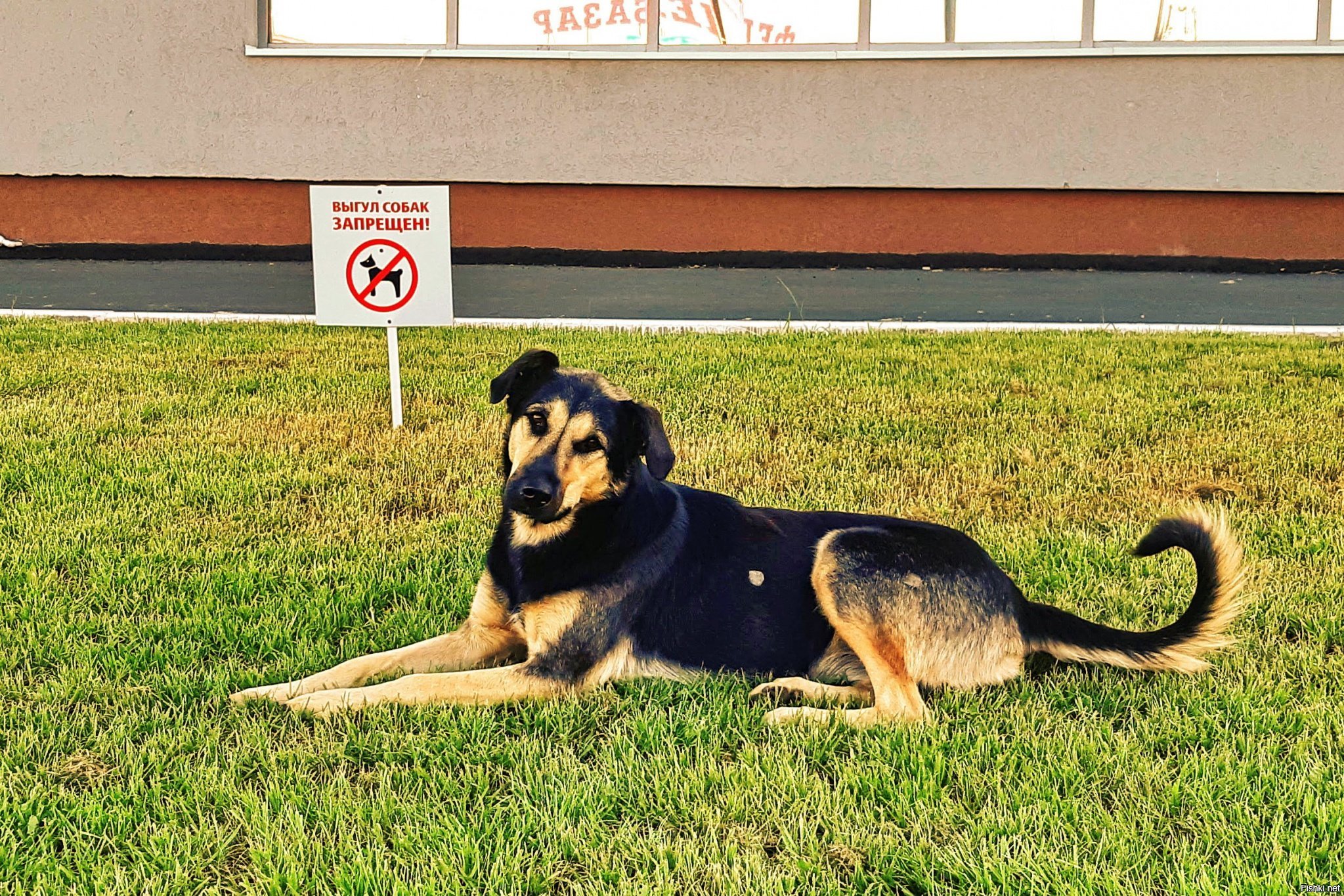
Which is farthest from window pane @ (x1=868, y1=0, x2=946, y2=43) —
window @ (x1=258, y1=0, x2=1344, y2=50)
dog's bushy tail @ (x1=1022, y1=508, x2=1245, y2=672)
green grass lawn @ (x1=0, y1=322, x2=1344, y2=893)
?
dog's bushy tail @ (x1=1022, y1=508, x2=1245, y2=672)

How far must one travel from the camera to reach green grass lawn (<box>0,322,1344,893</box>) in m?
2.57

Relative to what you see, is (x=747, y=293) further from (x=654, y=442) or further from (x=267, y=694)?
(x=267, y=694)

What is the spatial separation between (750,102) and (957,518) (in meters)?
8.26

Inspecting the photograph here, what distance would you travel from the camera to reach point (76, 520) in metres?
4.80

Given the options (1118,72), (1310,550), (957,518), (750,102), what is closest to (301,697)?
(957,518)

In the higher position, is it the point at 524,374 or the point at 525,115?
the point at 525,115

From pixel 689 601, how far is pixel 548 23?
10456 mm

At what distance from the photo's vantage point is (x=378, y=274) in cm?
619

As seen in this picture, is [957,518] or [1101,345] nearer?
[957,518]

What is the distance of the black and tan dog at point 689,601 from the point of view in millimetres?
3262

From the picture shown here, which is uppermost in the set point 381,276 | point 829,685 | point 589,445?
point 381,276

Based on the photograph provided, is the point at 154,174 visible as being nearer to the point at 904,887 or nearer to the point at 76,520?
the point at 76,520

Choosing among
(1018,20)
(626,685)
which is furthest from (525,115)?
(626,685)

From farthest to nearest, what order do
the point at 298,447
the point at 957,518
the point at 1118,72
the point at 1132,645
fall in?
the point at 1118,72
the point at 298,447
the point at 957,518
the point at 1132,645
